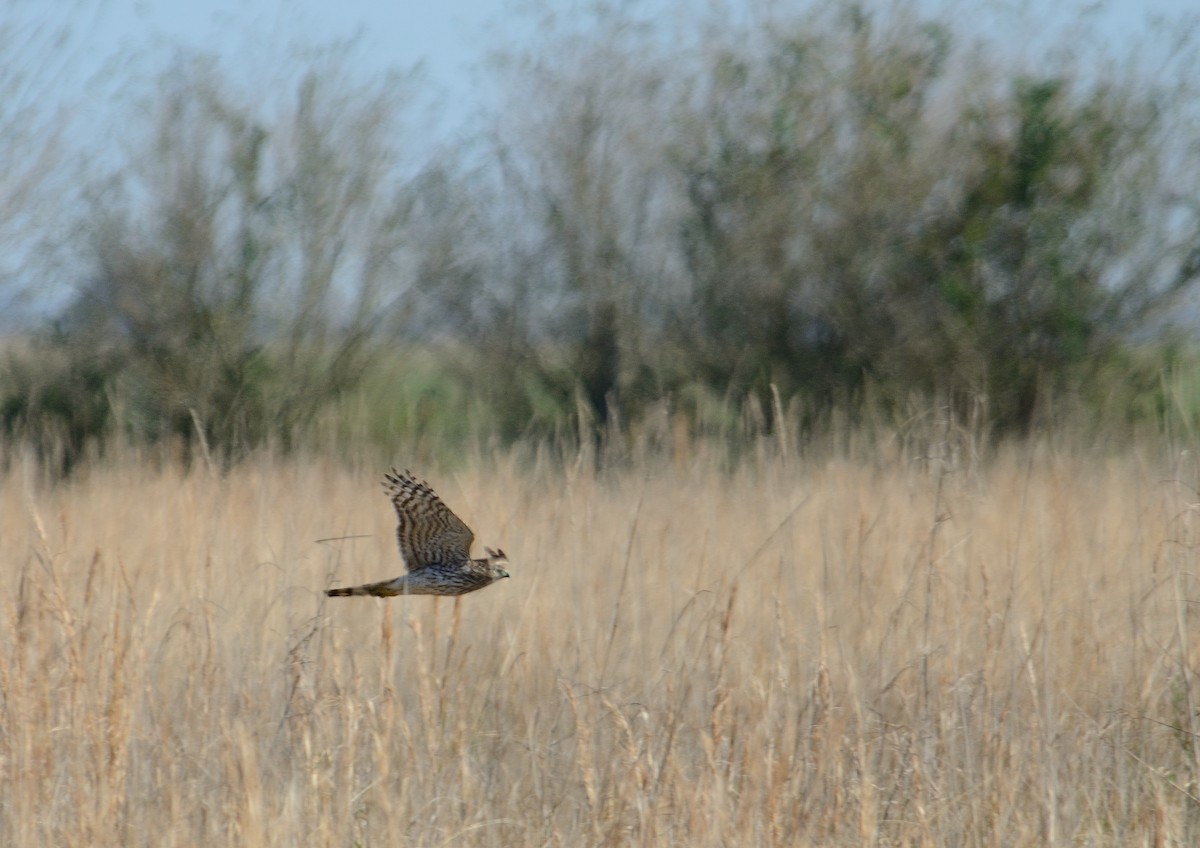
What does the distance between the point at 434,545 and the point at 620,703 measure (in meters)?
0.90

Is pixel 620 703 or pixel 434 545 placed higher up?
pixel 434 545

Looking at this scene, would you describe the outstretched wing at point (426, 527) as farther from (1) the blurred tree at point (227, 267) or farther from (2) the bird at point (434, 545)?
(1) the blurred tree at point (227, 267)

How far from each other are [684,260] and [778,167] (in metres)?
1.01

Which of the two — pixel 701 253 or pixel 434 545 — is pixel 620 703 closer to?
pixel 434 545

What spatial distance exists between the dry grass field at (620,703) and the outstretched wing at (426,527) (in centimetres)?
15

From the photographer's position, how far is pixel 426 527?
3.15m

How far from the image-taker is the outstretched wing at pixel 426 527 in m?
3.12

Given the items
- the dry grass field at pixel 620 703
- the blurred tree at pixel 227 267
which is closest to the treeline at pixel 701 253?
the blurred tree at pixel 227 267

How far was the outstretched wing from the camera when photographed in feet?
10.2

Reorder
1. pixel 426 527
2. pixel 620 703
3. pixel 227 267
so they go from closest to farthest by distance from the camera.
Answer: pixel 426 527 → pixel 620 703 → pixel 227 267

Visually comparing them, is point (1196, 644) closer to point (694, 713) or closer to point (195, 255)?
point (694, 713)

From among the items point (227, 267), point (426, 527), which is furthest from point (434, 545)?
point (227, 267)

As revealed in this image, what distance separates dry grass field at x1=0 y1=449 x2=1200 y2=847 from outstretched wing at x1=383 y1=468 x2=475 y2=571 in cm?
15

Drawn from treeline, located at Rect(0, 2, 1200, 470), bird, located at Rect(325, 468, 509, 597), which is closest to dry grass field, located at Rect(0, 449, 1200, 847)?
bird, located at Rect(325, 468, 509, 597)
